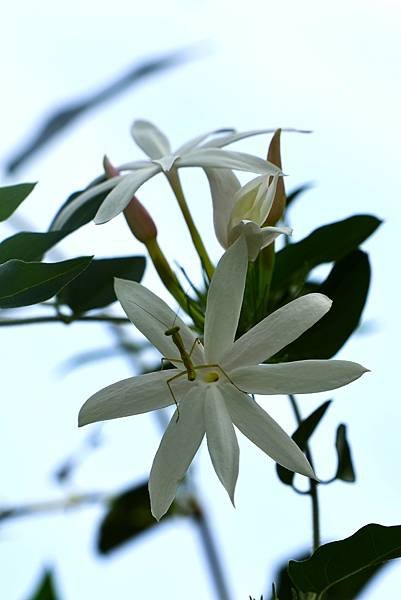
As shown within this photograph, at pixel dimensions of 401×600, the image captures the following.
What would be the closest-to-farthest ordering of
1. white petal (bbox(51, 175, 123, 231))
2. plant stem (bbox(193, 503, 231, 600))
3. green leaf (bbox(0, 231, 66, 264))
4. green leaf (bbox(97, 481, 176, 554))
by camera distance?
Result: 1. green leaf (bbox(0, 231, 66, 264))
2. white petal (bbox(51, 175, 123, 231))
3. plant stem (bbox(193, 503, 231, 600))
4. green leaf (bbox(97, 481, 176, 554))

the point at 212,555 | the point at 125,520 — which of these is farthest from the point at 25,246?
the point at 125,520

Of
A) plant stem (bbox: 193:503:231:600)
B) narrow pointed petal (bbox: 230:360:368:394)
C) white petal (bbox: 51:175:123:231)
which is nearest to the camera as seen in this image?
narrow pointed petal (bbox: 230:360:368:394)

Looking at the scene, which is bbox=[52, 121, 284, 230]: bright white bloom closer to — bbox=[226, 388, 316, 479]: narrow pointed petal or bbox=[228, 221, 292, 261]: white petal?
bbox=[228, 221, 292, 261]: white petal

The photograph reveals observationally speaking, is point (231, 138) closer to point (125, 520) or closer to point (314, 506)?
point (314, 506)

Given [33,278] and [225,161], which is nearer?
[33,278]

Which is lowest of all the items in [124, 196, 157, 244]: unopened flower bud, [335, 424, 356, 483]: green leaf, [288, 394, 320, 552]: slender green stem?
[288, 394, 320, 552]: slender green stem

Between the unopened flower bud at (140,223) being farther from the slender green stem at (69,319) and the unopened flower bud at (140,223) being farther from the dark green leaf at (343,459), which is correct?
the dark green leaf at (343,459)

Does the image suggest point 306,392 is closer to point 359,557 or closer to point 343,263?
point 359,557

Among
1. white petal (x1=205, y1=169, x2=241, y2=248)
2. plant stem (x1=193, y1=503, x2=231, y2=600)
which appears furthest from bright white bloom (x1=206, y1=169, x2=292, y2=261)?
plant stem (x1=193, y1=503, x2=231, y2=600)
